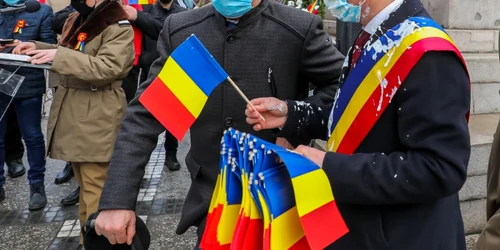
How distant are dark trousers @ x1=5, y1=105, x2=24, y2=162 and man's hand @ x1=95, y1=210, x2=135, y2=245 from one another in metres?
4.21

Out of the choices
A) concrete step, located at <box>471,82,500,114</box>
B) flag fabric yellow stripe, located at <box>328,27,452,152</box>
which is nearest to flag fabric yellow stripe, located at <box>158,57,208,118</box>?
flag fabric yellow stripe, located at <box>328,27,452,152</box>

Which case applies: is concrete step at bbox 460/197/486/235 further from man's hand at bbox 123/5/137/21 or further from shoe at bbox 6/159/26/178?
shoe at bbox 6/159/26/178

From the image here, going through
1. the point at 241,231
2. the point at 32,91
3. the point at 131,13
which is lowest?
the point at 32,91

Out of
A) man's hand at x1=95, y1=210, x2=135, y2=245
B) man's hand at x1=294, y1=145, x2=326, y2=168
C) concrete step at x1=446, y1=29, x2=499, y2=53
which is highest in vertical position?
man's hand at x1=294, y1=145, x2=326, y2=168

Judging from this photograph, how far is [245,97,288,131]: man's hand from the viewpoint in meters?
1.76

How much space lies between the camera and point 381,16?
4.97ft

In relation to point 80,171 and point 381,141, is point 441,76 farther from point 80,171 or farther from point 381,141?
point 80,171

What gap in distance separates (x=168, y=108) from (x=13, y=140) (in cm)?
464

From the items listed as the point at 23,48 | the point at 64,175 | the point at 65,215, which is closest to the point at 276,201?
the point at 23,48

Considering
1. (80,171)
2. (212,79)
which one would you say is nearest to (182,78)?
(212,79)

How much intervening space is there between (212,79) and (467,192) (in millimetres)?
2785

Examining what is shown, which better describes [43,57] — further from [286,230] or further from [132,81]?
[286,230]

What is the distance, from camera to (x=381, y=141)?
1451 mm

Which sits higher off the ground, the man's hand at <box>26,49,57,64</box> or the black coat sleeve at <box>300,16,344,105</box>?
the black coat sleeve at <box>300,16,344,105</box>
